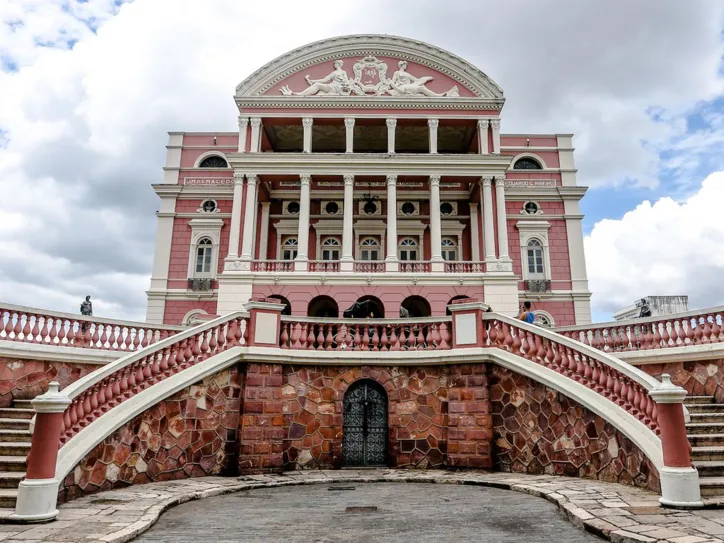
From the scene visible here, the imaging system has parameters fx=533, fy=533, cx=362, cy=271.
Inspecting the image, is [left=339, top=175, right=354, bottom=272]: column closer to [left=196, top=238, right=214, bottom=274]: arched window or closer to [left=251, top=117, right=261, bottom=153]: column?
[left=251, top=117, right=261, bottom=153]: column

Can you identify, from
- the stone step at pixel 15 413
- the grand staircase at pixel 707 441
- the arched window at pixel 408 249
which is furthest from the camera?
the arched window at pixel 408 249

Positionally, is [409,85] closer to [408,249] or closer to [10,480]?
[408,249]

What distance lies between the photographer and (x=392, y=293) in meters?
21.1

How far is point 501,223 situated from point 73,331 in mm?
16961

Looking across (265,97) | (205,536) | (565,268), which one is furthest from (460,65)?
(205,536)

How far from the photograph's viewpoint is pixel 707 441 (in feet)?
24.7

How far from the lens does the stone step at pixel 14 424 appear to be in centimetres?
844

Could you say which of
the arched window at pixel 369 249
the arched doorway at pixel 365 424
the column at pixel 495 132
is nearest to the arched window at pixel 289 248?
the arched window at pixel 369 249

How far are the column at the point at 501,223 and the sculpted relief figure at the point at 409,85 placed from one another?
15.7 feet

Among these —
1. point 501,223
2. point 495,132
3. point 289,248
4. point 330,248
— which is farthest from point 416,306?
point 495,132

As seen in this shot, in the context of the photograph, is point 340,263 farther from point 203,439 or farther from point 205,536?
point 205,536

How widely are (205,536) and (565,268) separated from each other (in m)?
22.9

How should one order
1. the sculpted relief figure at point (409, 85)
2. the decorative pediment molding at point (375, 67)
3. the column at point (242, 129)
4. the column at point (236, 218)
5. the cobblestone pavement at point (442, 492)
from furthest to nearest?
the sculpted relief figure at point (409, 85) → the decorative pediment molding at point (375, 67) → the column at point (242, 129) → the column at point (236, 218) → the cobblestone pavement at point (442, 492)

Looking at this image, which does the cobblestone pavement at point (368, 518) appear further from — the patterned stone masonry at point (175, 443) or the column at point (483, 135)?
the column at point (483, 135)
